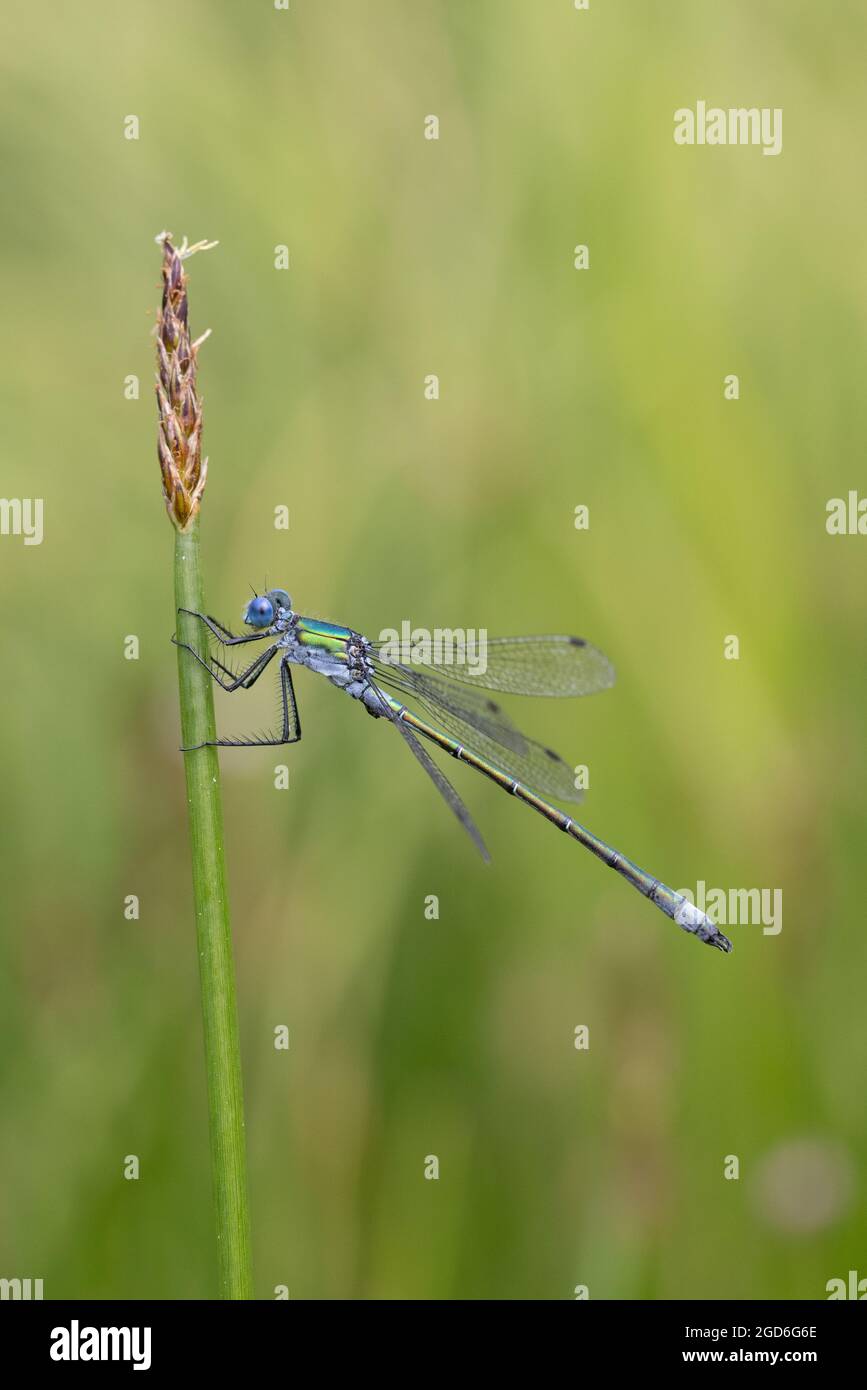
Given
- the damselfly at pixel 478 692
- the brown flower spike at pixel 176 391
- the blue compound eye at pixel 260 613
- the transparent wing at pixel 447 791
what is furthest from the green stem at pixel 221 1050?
the damselfly at pixel 478 692

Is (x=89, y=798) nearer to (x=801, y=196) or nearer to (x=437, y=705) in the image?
(x=437, y=705)

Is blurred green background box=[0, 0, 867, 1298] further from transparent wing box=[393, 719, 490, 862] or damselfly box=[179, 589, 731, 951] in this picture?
transparent wing box=[393, 719, 490, 862]

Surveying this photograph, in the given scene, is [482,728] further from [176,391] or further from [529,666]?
[176,391]

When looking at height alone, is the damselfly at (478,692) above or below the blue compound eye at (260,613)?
below

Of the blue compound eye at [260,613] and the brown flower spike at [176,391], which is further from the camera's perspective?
the blue compound eye at [260,613]

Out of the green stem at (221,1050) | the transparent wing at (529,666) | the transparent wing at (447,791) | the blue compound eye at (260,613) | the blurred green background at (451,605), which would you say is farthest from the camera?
the transparent wing at (529,666)

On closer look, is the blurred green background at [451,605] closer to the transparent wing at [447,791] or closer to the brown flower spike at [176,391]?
the transparent wing at [447,791]

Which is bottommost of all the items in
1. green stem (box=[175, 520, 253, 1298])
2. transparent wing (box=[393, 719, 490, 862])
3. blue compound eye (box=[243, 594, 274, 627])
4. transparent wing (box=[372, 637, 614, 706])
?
green stem (box=[175, 520, 253, 1298])

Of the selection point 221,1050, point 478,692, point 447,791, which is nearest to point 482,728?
point 478,692

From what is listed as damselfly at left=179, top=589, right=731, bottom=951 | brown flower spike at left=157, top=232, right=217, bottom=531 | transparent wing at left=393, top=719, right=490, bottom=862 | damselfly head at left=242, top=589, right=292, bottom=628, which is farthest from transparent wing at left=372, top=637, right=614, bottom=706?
brown flower spike at left=157, top=232, right=217, bottom=531
